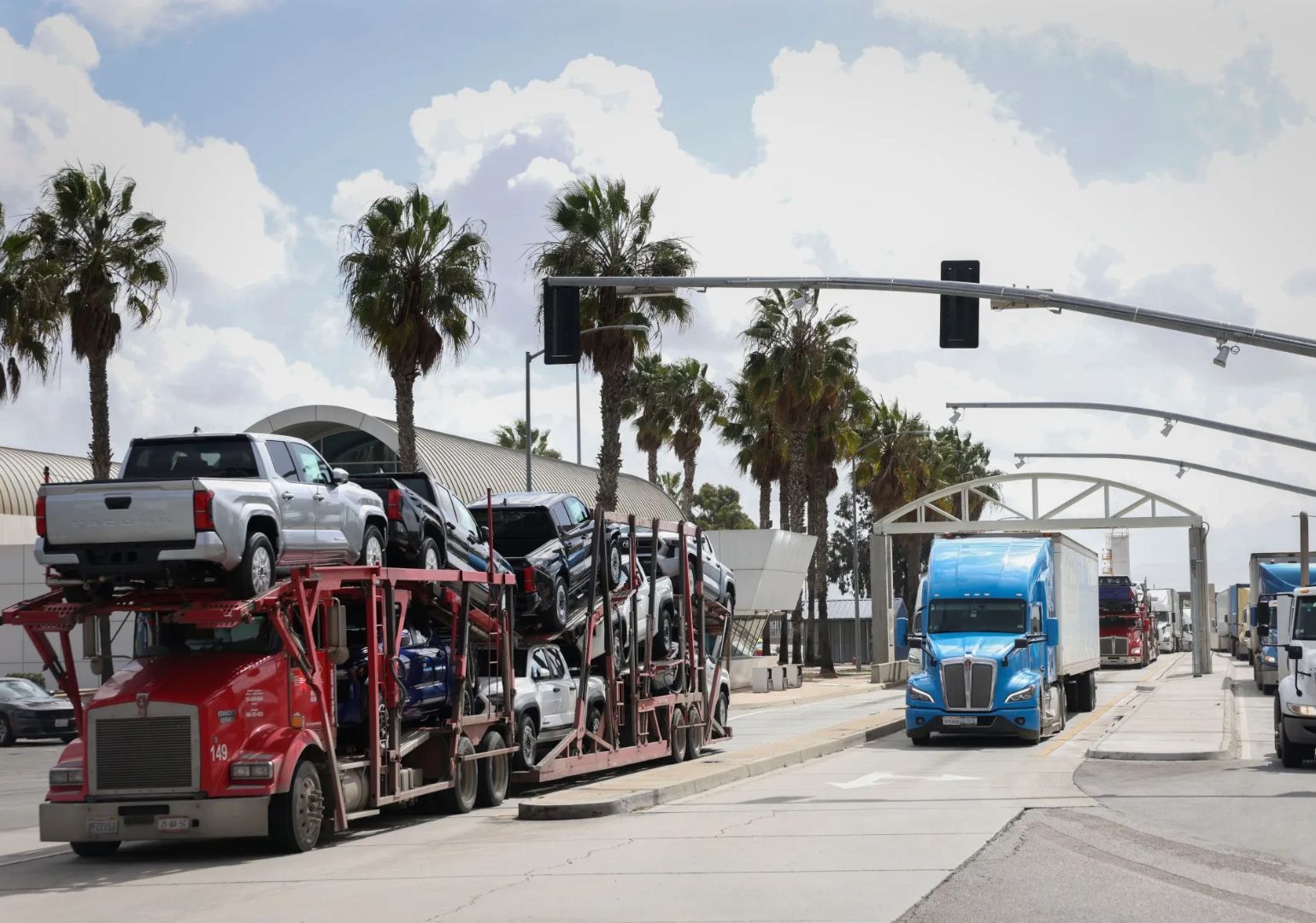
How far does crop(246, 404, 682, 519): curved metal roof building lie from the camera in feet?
172

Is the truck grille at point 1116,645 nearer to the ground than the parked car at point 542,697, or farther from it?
nearer to the ground

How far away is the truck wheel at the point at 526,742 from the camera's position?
1844 cm

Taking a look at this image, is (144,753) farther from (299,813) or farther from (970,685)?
(970,685)

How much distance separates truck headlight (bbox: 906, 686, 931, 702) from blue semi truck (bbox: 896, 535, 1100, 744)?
0.5 inches

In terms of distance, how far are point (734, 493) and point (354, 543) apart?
109 metres

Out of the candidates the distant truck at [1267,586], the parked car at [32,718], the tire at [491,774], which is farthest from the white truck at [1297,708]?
the parked car at [32,718]

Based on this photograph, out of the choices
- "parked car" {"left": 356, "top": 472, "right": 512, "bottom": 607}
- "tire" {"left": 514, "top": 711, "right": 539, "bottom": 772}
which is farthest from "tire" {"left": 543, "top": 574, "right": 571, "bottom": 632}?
"tire" {"left": 514, "top": 711, "right": 539, "bottom": 772}

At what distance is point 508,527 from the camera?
19828mm

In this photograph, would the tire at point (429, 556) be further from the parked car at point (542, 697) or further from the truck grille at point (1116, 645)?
the truck grille at point (1116, 645)

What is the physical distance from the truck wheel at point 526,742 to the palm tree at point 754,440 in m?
42.8

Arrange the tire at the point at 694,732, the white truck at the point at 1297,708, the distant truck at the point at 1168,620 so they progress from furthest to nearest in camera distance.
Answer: the distant truck at the point at 1168,620, the tire at the point at 694,732, the white truck at the point at 1297,708

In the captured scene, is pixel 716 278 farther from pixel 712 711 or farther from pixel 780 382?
pixel 780 382

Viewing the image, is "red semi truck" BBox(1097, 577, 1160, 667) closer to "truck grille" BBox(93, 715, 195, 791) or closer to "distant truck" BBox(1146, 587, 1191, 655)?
"distant truck" BBox(1146, 587, 1191, 655)

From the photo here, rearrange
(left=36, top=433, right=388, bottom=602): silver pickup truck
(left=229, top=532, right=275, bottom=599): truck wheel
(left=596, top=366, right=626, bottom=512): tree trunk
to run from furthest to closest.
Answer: (left=596, top=366, right=626, bottom=512): tree trunk
(left=229, top=532, right=275, bottom=599): truck wheel
(left=36, top=433, right=388, bottom=602): silver pickup truck
